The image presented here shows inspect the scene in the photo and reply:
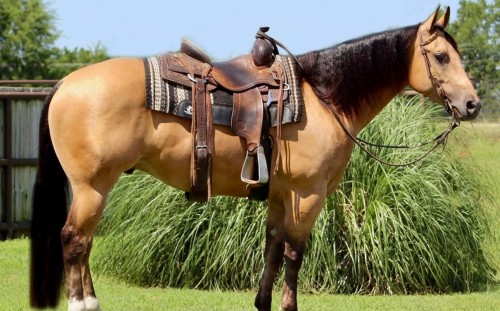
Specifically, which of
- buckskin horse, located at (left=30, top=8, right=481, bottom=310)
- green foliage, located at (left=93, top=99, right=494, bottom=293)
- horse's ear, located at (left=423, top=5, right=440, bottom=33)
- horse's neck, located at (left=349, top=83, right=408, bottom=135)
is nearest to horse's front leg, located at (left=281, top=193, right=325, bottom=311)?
buckskin horse, located at (left=30, top=8, right=481, bottom=310)

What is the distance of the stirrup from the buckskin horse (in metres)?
0.09

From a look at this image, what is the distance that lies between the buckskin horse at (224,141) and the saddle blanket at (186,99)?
0.18ft

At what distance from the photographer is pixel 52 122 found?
6.50 m

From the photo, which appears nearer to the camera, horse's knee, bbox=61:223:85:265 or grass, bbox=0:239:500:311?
horse's knee, bbox=61:223:85:265

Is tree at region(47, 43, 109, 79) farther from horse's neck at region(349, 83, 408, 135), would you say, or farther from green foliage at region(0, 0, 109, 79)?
horse's neck at region(349, 83, 408, 135)

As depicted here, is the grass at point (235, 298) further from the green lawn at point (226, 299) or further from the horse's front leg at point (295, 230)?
the horse's front leg at point (295, 230)

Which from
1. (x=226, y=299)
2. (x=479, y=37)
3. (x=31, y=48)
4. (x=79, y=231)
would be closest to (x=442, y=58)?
(x=79, y=231)

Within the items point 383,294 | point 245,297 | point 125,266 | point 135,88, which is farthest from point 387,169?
point 135,88

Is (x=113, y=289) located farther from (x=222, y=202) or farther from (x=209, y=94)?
(x=209, y=94)

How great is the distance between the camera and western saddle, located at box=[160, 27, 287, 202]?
6.56 metres

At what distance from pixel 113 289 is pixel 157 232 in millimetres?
664

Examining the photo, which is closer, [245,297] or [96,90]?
[96,90]

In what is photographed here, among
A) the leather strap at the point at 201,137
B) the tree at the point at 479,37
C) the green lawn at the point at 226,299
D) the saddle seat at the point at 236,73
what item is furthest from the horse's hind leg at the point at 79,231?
the tree at the point at 479,37

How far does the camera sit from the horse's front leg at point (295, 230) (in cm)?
671
